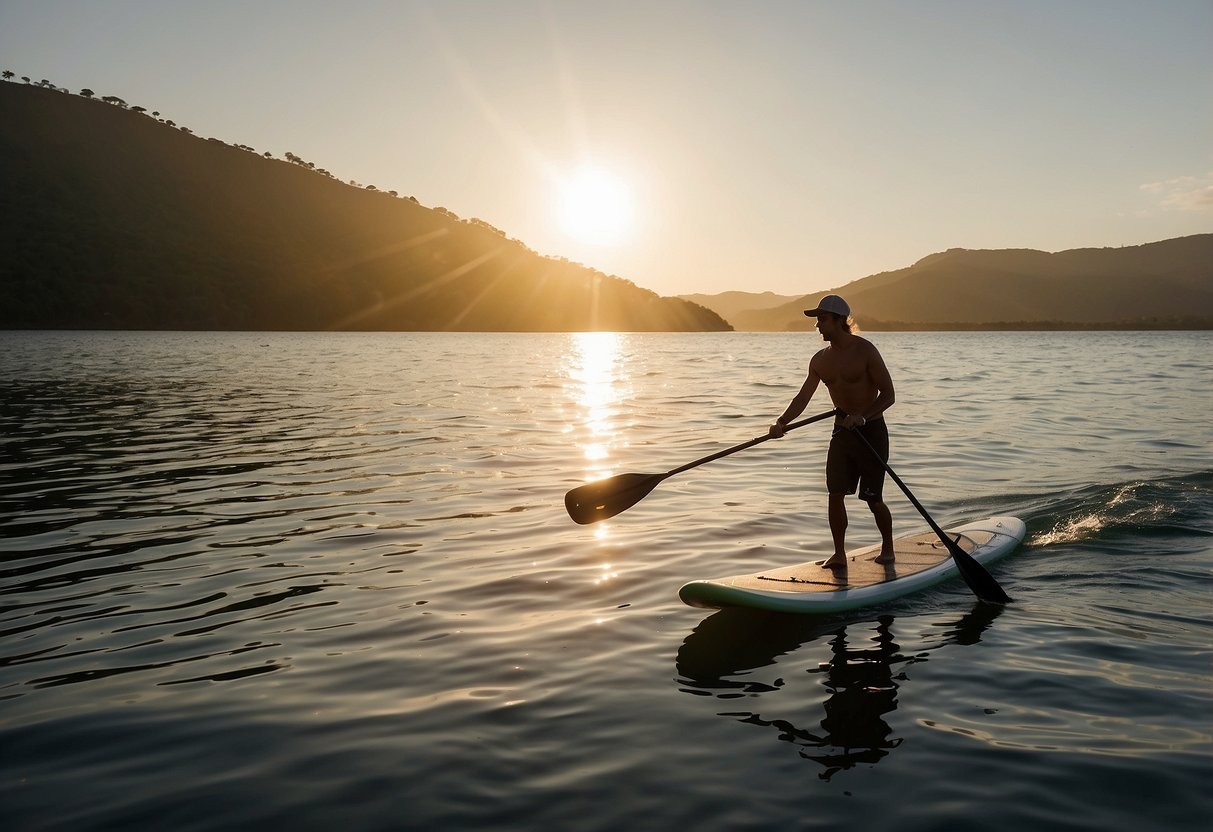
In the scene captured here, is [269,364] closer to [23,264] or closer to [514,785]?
[514,785]

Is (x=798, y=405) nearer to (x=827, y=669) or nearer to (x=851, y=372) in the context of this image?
(x=851, y=372)

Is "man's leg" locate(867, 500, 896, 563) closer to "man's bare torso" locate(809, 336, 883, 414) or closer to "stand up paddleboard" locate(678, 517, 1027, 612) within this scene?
"stand up paddleboard" locate(678, 517, 1027, 612)

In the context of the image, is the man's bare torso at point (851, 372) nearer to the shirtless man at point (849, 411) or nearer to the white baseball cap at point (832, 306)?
the shirtless man at point (849, 411)

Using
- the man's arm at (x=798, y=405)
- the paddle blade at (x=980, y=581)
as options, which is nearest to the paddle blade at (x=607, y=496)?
the man's arm at (x=798, y=405)

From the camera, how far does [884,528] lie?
889 centimetres

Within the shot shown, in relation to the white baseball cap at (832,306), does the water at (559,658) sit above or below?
below

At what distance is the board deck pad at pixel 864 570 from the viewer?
7.78 meters

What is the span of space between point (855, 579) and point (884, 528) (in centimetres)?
99

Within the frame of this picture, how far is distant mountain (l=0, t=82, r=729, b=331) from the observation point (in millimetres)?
119875

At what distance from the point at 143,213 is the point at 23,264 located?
33.7 m

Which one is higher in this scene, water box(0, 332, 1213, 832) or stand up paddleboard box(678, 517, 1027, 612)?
stand up paddleboard box(678, 517, 1027, 612)

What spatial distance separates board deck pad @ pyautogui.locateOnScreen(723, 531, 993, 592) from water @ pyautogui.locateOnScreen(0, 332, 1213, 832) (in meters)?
0.34

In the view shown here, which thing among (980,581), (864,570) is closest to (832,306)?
(864,570)

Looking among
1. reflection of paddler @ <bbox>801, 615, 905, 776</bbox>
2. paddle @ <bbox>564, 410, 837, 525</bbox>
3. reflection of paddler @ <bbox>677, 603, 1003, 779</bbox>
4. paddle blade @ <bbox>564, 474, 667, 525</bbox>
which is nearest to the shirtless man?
paddle @ <bbox>564, 410, 837, 525</bbox>
